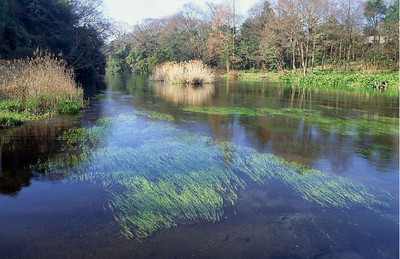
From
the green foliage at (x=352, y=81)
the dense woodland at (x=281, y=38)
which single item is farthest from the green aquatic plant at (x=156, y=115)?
the dense woodland at (x=281, y=38)

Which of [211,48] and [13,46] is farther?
[211,48]

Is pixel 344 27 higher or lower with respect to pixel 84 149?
higher

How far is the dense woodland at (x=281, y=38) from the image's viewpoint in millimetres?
25641

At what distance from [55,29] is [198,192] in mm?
21531

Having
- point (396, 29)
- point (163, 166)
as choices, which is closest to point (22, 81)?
point (163, 166)

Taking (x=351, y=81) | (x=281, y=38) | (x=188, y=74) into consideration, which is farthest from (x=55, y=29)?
(x=351, y=81)

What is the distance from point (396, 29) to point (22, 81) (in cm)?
2595

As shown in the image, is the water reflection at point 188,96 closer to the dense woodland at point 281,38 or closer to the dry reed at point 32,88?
the dry reed at point 32,88

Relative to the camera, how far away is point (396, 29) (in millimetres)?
24172

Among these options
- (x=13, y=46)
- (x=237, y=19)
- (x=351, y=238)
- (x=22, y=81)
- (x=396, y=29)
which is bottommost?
(x=351, y=238)

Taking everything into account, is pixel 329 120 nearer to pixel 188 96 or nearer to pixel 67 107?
pixel 188 96

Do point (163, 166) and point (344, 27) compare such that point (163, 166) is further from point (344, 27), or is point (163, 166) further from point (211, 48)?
point (211, 48)

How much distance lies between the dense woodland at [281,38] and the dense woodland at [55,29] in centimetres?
1266

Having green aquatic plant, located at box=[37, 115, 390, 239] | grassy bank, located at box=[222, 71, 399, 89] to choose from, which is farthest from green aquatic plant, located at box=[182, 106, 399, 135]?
grassy bank, located at box=[222, 71, 399, 89]
